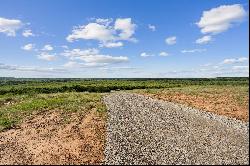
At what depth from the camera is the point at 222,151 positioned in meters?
21.6

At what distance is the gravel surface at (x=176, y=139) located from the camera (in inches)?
828

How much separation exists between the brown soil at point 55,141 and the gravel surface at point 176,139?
3.81ft

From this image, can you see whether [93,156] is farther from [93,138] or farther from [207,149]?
[207,149]

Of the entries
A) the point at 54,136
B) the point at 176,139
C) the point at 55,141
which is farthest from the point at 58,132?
the point at 176,139

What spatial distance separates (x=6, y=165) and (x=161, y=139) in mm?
10770

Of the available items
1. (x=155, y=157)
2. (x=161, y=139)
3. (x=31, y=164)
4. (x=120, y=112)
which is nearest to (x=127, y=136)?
(x=161, y=139)

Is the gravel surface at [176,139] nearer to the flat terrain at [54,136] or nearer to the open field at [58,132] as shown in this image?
the flat terrain at [54,136]

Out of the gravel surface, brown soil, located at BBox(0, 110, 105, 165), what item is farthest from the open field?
the gravel surface

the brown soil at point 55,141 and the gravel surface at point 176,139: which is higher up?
the gravel surface at point 176,139

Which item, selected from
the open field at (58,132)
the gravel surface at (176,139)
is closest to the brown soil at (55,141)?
the open field at (58,132)

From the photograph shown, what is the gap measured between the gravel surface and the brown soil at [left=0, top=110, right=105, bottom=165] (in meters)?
1.16

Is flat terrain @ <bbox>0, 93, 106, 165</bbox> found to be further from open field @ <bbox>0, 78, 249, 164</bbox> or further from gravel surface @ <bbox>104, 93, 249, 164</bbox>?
gravel surface @ <bbox>104, 93, 249, 164</bbox>

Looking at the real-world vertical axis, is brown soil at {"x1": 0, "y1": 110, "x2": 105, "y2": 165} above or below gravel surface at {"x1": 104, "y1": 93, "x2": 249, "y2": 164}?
below

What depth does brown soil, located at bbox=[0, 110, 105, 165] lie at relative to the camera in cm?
2412
